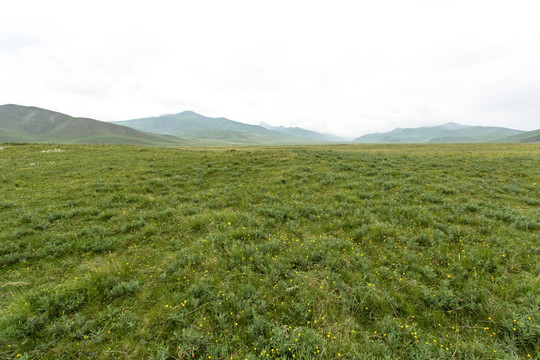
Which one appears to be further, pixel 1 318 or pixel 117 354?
pixel 1 318

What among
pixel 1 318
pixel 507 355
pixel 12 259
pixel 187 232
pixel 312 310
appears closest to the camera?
pixel 507 355

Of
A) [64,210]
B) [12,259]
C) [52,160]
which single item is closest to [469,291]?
[12,259]

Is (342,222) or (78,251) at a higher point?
(342,222)

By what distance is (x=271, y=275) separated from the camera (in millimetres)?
5496

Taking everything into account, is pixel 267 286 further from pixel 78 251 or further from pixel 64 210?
pixel 64 210

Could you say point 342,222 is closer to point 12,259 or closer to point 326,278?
point 326,278

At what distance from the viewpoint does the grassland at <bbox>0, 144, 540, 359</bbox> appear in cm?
392

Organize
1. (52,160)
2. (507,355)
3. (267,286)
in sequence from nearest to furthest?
(507,355) → (267,286) → (52,160)

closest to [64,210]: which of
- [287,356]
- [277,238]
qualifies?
[277,238]

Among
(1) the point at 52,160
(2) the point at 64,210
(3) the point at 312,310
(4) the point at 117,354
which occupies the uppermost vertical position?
(1) the point at 52,160

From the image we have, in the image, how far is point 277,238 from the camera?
7.39m

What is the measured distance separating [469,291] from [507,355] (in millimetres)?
1478

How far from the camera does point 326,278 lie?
5.43 meters

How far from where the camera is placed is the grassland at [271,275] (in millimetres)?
3922
